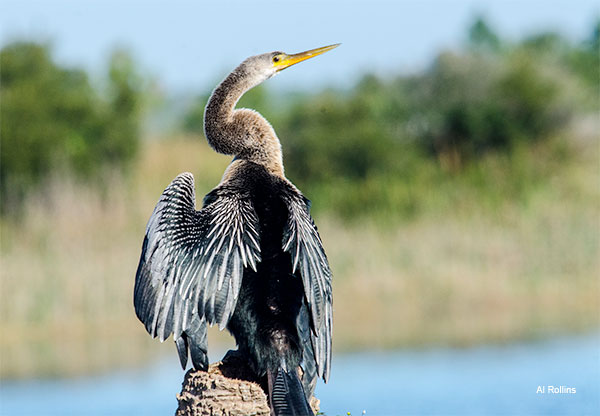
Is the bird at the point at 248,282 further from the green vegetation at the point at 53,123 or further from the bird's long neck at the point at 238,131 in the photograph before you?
the green vegetation at the point at 53,123

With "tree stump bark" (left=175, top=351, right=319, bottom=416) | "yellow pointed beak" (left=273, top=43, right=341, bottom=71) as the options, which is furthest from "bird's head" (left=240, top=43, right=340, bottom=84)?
"tree stump bark" (left=175, top=351, right=319, bottom=416)

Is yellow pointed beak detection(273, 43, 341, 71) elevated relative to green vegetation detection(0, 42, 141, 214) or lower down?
lower down

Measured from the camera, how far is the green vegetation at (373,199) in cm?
1254

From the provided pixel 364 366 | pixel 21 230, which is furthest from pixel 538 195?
pixel 21 230

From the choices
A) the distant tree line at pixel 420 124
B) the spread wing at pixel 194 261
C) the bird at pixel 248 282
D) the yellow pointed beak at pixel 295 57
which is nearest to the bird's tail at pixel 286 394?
the bird at pixel 248 282

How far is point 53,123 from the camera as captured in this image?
1798cm

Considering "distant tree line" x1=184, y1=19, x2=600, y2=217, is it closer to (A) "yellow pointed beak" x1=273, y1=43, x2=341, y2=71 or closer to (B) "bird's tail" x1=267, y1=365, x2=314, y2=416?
(A) "yellow pointed beak" x1=273, y1=43, x2=341, y2=71

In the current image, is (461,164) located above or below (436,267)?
above

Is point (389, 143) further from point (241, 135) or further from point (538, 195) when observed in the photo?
point (241, 135)

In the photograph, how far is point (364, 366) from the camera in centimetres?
1089

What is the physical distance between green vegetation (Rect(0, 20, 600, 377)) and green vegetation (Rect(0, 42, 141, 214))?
0.11 ft

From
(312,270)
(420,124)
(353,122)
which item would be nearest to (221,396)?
(312,270)

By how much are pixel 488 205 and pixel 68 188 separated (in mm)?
6878

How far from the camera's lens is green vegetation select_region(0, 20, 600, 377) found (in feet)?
41.1
